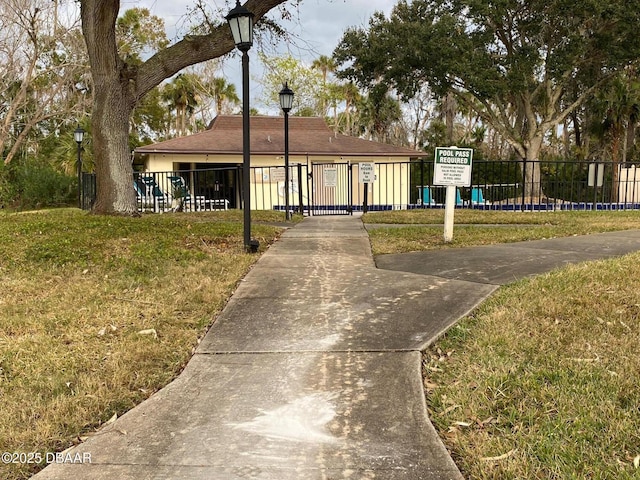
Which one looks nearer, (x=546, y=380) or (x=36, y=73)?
(x=546, y=380)

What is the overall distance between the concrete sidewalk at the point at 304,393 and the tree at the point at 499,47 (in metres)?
16.9

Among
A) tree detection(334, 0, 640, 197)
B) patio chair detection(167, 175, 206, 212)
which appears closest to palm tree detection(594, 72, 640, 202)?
tree detection(334, 0, 640, 197)

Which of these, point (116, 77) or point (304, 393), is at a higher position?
point (116, 77)

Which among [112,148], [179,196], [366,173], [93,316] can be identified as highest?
[112,148]

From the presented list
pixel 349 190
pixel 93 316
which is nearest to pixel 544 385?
pixel 93 316

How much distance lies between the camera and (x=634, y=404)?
2.71 metres

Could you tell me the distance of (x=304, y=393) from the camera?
3092 millimetres

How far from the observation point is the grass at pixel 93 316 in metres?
2.89

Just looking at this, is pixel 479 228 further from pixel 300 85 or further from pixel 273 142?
pixel 300 85

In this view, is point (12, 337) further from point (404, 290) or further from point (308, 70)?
point (308, 70)


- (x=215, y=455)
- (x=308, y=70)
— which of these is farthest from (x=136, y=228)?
(x=308, y=70)

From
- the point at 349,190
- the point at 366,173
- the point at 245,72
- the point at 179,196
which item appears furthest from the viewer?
the point at 349,190

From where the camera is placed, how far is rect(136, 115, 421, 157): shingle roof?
20.7m

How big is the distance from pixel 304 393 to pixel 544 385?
1391 mm
